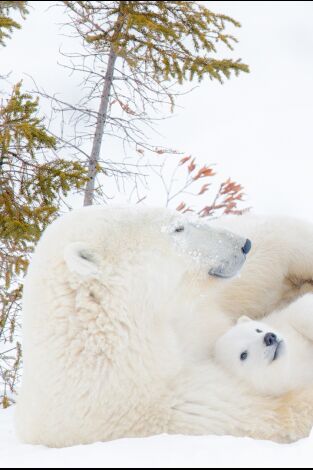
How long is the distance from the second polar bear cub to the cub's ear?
83cm

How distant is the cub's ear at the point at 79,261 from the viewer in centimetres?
283

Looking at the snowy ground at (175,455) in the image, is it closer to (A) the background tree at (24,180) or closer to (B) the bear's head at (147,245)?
(B) the bear's head at (147,245)

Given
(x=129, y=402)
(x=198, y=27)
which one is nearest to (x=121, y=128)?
(x=198, y=27)

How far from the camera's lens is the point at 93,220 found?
3055 mm

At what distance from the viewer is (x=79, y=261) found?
9.27ft

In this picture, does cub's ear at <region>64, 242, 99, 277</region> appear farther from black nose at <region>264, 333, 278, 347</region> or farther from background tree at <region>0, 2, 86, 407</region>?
background tree at <region>0, 2, 86, 407</region>

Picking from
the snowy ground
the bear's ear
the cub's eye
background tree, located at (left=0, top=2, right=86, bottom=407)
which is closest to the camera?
the snowy ground

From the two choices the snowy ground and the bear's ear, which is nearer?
the snowy ground

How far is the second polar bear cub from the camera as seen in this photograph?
298cm

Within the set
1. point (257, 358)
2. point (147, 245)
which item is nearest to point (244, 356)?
point (257, 358)

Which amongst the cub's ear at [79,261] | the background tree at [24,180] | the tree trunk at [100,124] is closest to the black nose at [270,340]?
the cub's ear at [79,261]

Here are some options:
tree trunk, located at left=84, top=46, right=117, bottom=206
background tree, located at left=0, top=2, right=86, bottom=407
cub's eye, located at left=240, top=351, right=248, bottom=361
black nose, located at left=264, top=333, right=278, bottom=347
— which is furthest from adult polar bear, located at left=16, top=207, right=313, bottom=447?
tree trunk, located at left=84, top=46, right=117, bottom=206

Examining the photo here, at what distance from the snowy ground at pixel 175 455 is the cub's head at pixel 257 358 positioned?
14.4 inches

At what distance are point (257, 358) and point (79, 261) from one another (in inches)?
39.7
